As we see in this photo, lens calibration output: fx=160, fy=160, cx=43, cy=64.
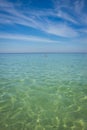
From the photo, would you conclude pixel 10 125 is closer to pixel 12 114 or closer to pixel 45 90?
pixel 12 114

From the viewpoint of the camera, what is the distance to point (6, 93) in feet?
27.7

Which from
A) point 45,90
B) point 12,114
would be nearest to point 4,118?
point 12,114

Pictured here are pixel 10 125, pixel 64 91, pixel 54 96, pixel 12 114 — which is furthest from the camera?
pixel 64 91

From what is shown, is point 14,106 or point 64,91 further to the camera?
point 64,91

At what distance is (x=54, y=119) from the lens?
5.57 m

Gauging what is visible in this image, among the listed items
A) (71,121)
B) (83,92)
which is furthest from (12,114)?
(83,92)

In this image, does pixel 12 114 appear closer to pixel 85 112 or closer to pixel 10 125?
pixel 10 125

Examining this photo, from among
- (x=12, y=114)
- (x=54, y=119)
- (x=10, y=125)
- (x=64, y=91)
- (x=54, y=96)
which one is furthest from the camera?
(x=64, y=91)

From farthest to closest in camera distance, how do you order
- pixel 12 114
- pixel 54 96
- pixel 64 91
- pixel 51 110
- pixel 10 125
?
pixel 64 91
pixel 54 96
pixel 51 110
pixel 12 114
pixel 10 125

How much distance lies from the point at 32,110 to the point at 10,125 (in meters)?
1.37

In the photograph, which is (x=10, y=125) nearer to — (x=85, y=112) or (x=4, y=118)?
(x=4, y=118)

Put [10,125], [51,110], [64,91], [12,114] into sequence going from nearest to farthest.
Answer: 1. [10,125]
2. [12,114]
3. [51,110]
4. [64,91]

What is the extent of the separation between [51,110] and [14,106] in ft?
5.15

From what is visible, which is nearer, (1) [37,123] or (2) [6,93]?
(1) [37,123]
